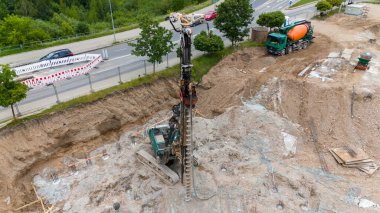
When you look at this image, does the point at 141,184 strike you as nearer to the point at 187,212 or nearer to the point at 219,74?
the point at 187,212

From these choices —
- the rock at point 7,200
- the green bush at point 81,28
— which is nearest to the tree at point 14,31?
the green bush at point 81,28

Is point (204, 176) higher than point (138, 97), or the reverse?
point (138, 97)

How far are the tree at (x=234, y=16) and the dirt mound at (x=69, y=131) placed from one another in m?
9.84

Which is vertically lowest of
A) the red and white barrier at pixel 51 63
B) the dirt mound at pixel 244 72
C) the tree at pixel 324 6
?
the dirt mound at pixel 244 72

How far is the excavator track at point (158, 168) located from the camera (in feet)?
62.1

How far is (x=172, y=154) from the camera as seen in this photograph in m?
19.1

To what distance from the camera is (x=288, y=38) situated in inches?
1377

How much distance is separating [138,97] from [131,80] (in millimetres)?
2474

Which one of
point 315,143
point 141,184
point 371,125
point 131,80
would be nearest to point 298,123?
point 315,143

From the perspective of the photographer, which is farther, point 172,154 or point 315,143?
point 315,143

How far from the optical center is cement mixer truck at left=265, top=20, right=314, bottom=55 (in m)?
34.4

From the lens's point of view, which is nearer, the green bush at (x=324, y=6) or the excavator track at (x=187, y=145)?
the excavator track at (x=187, y=145)

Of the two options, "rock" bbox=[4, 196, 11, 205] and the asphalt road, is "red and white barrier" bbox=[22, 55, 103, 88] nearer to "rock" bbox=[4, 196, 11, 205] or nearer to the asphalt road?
the asphalt road

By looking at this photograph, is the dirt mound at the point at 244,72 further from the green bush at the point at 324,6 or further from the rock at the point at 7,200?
the rock at the point at 7,200
